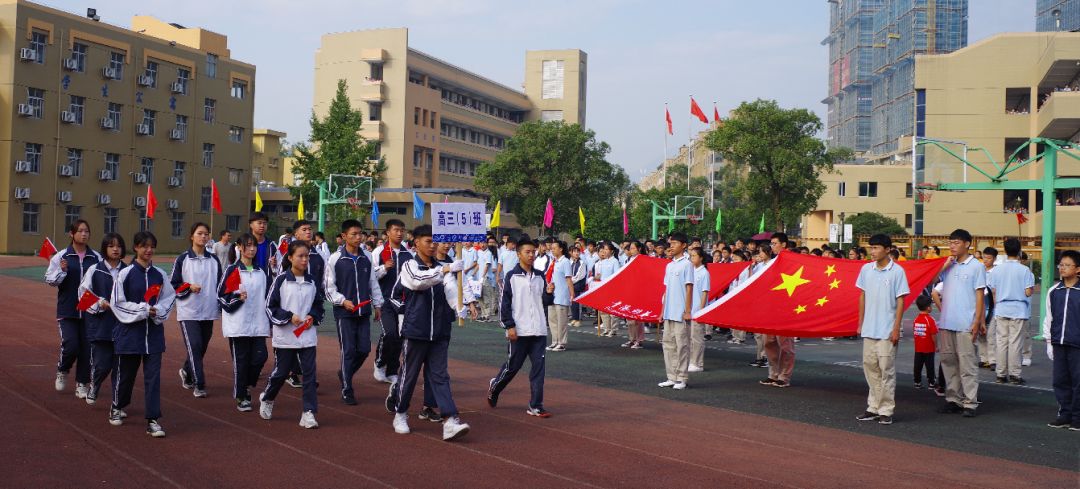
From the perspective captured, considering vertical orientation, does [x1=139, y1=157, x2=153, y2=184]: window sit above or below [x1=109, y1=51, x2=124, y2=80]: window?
below

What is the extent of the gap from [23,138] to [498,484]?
50.8 metres

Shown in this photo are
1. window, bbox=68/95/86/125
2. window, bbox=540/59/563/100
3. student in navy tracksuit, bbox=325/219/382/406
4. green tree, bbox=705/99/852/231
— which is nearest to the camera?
student in navy tracksuit, bbox=325/219/382/406

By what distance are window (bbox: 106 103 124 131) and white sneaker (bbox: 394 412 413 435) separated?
52071 millimetres

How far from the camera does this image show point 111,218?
55406 mm

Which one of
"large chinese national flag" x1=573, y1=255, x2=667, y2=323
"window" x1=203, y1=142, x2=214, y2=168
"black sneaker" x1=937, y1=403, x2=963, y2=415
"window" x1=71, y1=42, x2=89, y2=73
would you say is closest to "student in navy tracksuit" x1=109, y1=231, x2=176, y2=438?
"black sneaker" x1=937, y1=403, x2=963, y2=415

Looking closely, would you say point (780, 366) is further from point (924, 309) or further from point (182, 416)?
point (182, 416)

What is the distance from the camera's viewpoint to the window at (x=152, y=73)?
56.7 metres

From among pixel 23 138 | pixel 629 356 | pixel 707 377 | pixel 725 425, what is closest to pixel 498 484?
pixel 725 425

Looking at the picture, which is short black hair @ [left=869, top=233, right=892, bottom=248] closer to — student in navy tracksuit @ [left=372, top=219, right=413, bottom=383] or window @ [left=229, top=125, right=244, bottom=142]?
student in navy tracksuit @ [left=372, top=219, right=413, bottom=383]

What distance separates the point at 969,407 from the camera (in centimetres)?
1030

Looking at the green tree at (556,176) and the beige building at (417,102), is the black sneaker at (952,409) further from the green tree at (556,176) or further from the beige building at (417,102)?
the beige building at (417,102)

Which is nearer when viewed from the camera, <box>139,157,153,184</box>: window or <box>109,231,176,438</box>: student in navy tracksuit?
<box>109,231,176,438</box>: student in navy tracksuit

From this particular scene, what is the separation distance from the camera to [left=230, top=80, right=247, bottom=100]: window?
64875 millimetres

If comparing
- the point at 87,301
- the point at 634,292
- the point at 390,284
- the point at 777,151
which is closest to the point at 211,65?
the point at 777,151
